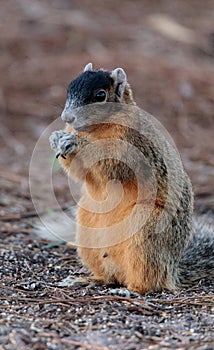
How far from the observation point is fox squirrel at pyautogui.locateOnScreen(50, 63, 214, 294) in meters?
4.79

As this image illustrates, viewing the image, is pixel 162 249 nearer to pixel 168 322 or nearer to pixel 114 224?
pixel 114 224

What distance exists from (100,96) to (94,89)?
0.35 feet

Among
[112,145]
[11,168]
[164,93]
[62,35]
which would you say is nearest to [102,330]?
[112,145]

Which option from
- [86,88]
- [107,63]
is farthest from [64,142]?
[107,63]

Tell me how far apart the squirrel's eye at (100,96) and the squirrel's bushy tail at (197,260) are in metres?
1.45

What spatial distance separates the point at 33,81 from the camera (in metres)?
10.8

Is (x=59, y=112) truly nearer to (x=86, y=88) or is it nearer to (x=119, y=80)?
(x=119, y=80)

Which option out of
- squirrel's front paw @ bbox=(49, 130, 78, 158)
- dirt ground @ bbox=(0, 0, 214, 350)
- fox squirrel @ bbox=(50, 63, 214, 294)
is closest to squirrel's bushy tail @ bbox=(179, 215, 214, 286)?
fox squirrel @ bbox=(50, 63, 214, 294)

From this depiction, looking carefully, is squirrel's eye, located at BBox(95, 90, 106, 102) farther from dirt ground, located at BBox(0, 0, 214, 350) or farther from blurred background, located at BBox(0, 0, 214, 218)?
blurred background, located at BBox(0, 0, 214, 218)

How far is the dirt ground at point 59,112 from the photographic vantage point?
3.89 metres

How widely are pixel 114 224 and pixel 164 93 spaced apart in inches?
239

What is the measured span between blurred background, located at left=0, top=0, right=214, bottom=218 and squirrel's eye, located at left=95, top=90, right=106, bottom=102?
104 inches

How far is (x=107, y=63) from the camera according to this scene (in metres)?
10.8

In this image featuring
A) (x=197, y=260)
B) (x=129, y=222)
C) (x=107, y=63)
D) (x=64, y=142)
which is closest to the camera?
(x=129, y=222)
